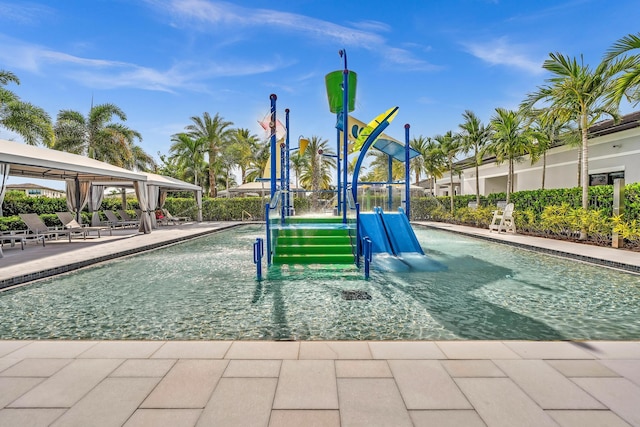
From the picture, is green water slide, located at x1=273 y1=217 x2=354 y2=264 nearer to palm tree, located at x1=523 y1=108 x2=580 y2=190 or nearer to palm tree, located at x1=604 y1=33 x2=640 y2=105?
palm tree, located at x1=604 y1=33 x2=640 y2=105

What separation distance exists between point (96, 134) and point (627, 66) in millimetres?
31055

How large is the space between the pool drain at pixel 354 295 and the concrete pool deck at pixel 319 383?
177 centimetres

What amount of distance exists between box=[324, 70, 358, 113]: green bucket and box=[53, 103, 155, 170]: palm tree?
20.9 metres

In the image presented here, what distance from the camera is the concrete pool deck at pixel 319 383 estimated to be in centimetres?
217

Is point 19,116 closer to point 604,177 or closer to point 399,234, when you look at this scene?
point 399,234

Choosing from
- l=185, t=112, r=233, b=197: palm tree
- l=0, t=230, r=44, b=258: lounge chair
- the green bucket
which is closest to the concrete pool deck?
l=0, t=230, r=44, b=258: lounge chair

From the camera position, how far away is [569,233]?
11.7 metres

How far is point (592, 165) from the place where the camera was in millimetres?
17406

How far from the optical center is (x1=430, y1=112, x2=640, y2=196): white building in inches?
596

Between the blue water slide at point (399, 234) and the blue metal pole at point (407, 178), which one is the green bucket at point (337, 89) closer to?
the blue metal pole at point (407, 178)

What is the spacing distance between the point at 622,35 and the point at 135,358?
13.0m

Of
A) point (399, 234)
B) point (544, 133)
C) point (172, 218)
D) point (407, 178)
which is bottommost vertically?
point (399, 234)

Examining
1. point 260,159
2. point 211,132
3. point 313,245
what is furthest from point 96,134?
point 313,245

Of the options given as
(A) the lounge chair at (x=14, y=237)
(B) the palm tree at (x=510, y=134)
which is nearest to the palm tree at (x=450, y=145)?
(B) the palm tree at (x=510, y=134)
